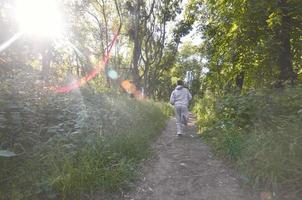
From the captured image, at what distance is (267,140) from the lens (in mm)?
5676

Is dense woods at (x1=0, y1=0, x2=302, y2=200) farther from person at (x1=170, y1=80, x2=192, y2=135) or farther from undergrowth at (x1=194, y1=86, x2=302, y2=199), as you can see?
person at (x1=170, y1=80, x2=192, y2=135)

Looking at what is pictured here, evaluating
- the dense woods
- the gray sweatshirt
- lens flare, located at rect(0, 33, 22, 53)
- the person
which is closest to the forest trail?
the dense woods

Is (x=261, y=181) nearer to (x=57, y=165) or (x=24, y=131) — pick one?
(x=57, y=165)

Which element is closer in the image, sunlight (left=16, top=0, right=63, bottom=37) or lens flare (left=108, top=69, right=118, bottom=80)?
sunlight (left=16, top=0, right=63, bottom=37)

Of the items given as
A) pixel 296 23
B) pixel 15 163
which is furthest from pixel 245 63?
pixel 15 163

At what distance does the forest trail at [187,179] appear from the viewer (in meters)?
5.16

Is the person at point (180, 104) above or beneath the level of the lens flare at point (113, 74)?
beneath

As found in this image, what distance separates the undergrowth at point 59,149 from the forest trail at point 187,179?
371 millimetres

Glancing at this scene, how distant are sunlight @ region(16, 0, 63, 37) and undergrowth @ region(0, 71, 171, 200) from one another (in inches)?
265

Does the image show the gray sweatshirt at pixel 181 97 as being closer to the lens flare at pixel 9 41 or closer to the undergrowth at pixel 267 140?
the undergrowth at pixel 267 140

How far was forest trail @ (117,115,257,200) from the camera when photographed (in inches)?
203

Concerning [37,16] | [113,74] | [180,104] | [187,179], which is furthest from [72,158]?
[113,74]

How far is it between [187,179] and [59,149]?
2.49 metres

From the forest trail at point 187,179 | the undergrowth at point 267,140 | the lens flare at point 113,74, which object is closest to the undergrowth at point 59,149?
the forest trail at point 187,179
